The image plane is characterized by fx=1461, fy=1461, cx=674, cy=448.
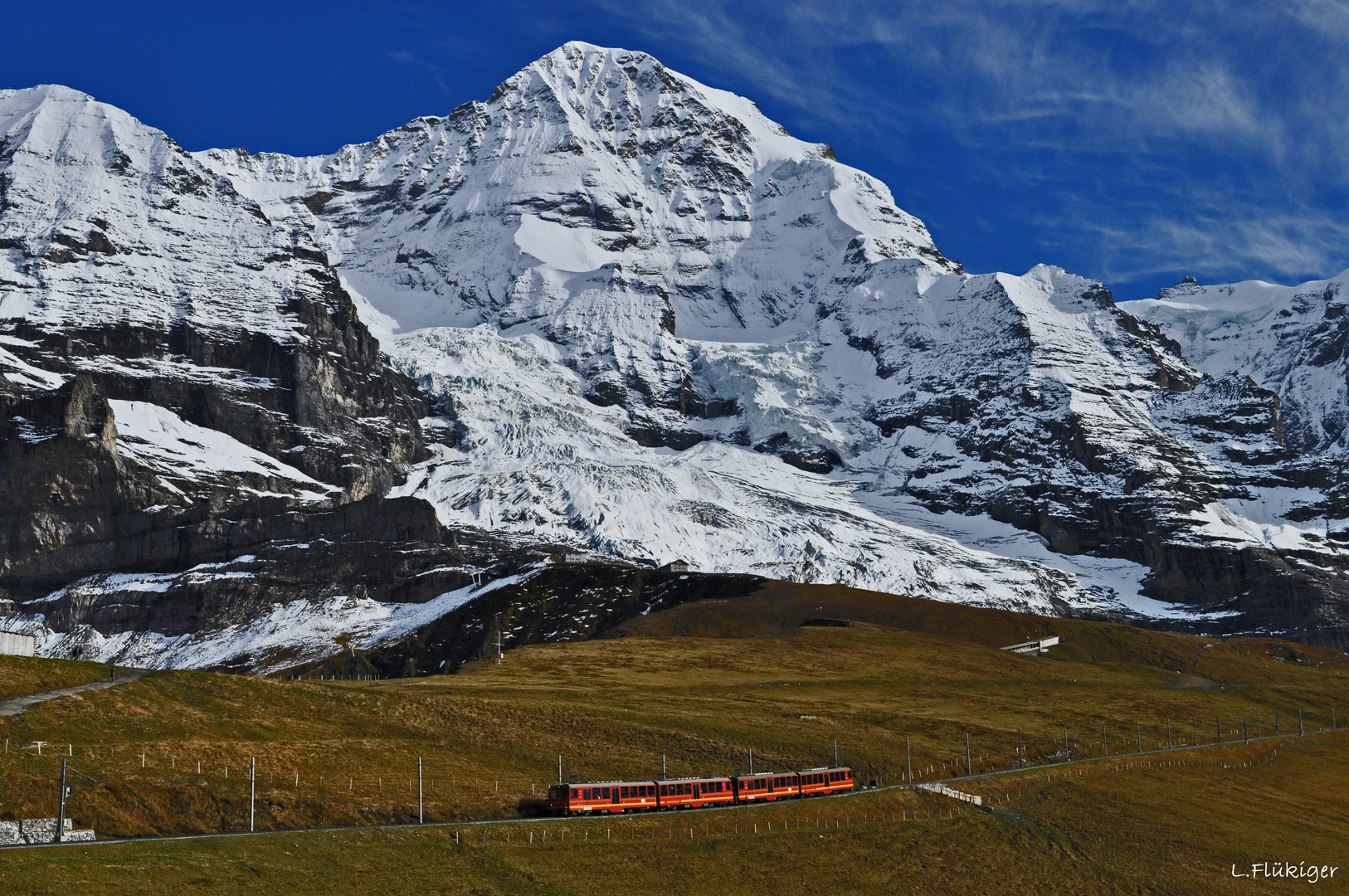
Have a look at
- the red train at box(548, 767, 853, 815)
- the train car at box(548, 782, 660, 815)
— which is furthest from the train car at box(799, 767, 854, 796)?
the train car at box(548, 782, 660, 815)

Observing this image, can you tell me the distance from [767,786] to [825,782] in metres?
6.01

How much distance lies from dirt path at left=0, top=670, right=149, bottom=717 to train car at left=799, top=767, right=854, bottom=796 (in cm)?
4954

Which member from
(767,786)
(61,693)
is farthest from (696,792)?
(61,693)

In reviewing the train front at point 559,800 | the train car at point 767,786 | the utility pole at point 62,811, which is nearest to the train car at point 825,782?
the train car at point 767,786

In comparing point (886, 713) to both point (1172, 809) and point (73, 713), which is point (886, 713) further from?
point (73, 713)

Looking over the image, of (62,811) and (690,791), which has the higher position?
(62,811)

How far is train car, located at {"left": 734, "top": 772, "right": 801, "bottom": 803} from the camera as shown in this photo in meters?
91.4

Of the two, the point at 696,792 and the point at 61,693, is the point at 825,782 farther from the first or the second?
the point at 61,693

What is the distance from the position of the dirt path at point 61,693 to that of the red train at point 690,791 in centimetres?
3487

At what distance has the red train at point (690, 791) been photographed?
84.0m

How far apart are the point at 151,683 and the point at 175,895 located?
50599 millimetres

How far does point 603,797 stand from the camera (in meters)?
84.8

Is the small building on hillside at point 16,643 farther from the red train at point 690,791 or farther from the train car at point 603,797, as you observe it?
the train car at point 603,797

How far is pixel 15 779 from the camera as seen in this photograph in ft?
244
